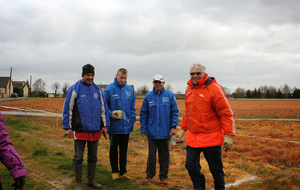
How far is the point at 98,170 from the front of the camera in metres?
5.34

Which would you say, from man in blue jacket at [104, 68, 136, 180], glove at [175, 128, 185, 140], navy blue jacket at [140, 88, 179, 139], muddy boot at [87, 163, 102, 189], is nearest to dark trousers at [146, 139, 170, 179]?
navy blue jacket at [140, 88, 179, 139]

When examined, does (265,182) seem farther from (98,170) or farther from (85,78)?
(85,78)

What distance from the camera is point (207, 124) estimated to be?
352 cm

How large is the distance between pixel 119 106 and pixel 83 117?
3.02 ft

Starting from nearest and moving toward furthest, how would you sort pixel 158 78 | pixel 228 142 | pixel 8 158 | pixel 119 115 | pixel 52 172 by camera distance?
pixel 8 158 < pixel 228 142 < pixel 119 115 < pixel 158 78 < pixel 52 172

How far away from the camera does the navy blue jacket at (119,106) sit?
15.5 feet

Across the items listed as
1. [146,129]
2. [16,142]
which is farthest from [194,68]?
[16,142]

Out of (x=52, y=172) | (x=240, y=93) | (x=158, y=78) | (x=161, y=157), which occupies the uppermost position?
(x=240, y=93)

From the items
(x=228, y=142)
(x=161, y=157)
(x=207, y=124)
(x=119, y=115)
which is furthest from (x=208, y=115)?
(x=119, y=115)

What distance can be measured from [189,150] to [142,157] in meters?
3.63

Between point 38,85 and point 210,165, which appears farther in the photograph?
point 38,85

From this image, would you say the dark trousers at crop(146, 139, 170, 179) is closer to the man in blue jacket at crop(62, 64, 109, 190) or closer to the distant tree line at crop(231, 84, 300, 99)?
the man in blue jacket at crop(62, 64, 109, 190)

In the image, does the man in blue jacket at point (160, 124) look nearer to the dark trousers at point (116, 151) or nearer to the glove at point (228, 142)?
the dark trousers at point (116, 151)

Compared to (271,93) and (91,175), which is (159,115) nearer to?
(91,175)
